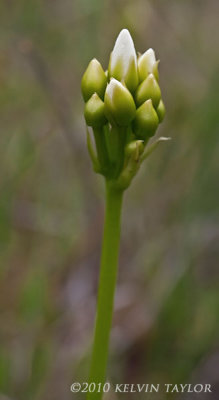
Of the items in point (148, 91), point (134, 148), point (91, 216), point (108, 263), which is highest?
point (148, 91)

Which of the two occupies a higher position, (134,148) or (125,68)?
(125,68)

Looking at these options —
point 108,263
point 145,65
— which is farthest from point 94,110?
point 108,263

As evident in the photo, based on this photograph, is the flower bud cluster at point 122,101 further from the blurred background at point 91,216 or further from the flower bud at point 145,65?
the blurred background at point 91,216

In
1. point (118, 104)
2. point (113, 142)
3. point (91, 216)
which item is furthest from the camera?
point (91, 216)

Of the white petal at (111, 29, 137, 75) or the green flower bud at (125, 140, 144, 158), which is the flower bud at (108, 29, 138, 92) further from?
the green flower bud at (125, 140, 144, 158)

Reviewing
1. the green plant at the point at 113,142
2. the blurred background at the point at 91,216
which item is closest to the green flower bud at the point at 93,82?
the green plant at the point at 113,142

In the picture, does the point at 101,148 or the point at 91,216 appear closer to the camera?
the point at 101,148

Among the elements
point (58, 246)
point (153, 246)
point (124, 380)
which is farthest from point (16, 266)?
point (124, 380)

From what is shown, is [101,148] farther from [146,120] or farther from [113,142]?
[146,120]
